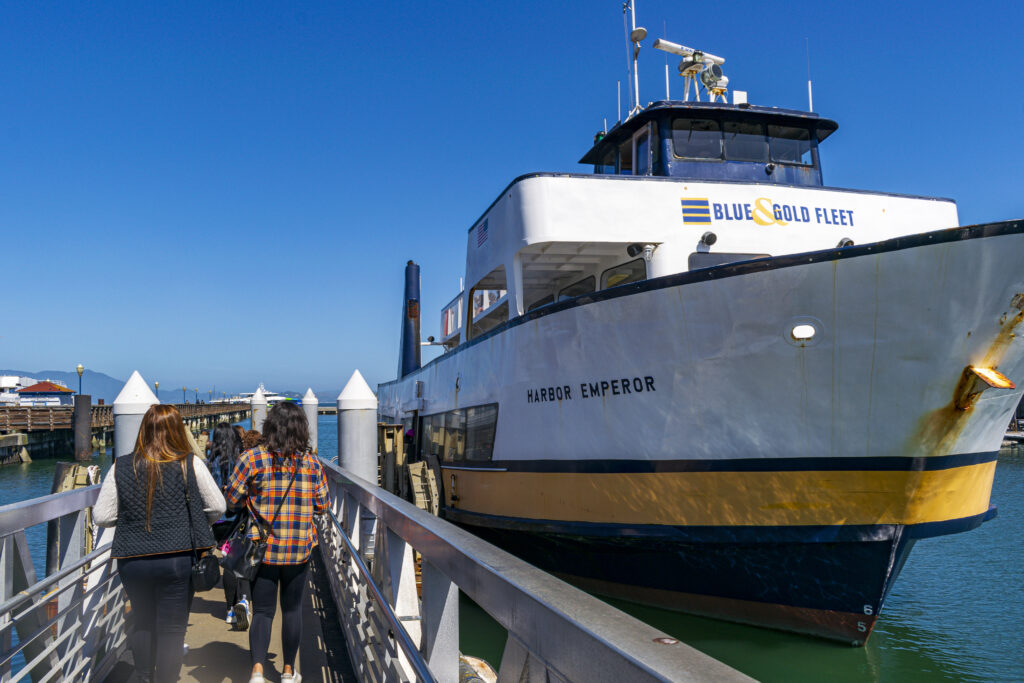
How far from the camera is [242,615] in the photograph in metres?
5.71

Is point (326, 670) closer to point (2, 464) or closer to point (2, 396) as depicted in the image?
point (2, 464)

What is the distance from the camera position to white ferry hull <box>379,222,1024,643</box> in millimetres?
6273

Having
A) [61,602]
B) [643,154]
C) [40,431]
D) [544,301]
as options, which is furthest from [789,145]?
[40,431]

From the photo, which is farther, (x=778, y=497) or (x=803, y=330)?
(x=778, y=497)

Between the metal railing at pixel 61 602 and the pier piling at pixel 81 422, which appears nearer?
the metal railing at pixel 61 602

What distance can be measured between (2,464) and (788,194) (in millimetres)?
47884

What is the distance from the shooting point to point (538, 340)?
28.8ft

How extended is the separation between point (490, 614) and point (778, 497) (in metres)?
5.61

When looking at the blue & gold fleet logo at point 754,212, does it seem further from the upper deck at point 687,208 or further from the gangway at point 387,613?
the gangway at point 387,613

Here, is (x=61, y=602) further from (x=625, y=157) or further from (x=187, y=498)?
(x=625, y=157)

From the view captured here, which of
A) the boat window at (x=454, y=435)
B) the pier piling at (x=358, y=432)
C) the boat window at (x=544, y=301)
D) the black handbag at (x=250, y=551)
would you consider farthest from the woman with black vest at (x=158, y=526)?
the boat window at (x=544, y=301)

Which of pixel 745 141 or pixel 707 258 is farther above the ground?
pixel 745 141

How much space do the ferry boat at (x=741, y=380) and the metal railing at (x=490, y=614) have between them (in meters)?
3.57

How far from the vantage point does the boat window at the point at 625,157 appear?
38.3 ft
